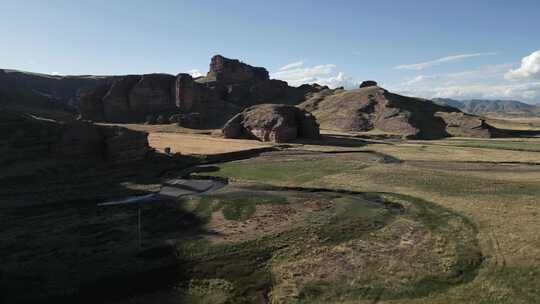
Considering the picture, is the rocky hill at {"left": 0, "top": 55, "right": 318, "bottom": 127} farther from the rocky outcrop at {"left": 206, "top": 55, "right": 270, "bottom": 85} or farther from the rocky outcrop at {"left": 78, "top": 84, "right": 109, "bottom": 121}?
the rocky outcrop at {"left": 206, "top": 55, "right": 270, "bottom": 85}

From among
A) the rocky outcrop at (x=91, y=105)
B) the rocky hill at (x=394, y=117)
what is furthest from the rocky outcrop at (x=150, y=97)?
the rocky hill at (x=394, y=117)

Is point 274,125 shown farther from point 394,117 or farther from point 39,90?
point 39,90

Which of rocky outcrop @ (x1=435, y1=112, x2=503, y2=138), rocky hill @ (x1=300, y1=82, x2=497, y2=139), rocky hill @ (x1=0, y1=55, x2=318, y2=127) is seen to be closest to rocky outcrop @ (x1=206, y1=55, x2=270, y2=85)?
rocky hill @ (x1=0, y1=55, x2=318, y2=127)

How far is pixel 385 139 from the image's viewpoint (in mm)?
96125

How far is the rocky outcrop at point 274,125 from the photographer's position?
83.6m

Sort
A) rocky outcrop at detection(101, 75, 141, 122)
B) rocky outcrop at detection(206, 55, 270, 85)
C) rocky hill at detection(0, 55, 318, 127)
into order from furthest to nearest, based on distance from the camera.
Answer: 1. rocky outcrop at detection(206, 55, 270, 85)
2. rocky outcrop at detection(101, 75, 141, 122)
3. rocky hill at detection(0, 55, 318, 127)

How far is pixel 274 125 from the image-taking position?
8419 cm

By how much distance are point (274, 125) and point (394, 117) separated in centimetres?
4229

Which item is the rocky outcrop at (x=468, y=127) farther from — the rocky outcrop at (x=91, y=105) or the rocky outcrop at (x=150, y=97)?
the rocky outcrop at (x=91, y=105)

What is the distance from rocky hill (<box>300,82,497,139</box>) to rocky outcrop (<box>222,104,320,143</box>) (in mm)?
27344

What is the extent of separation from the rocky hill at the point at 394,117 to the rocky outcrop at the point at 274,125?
27.3 m

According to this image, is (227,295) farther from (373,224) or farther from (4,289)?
(373,224)

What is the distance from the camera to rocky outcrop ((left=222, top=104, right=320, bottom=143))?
274 ft

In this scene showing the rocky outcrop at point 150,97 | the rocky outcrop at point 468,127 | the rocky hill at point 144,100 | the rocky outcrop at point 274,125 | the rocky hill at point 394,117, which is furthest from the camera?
the rocky outcrop at point 150,97
